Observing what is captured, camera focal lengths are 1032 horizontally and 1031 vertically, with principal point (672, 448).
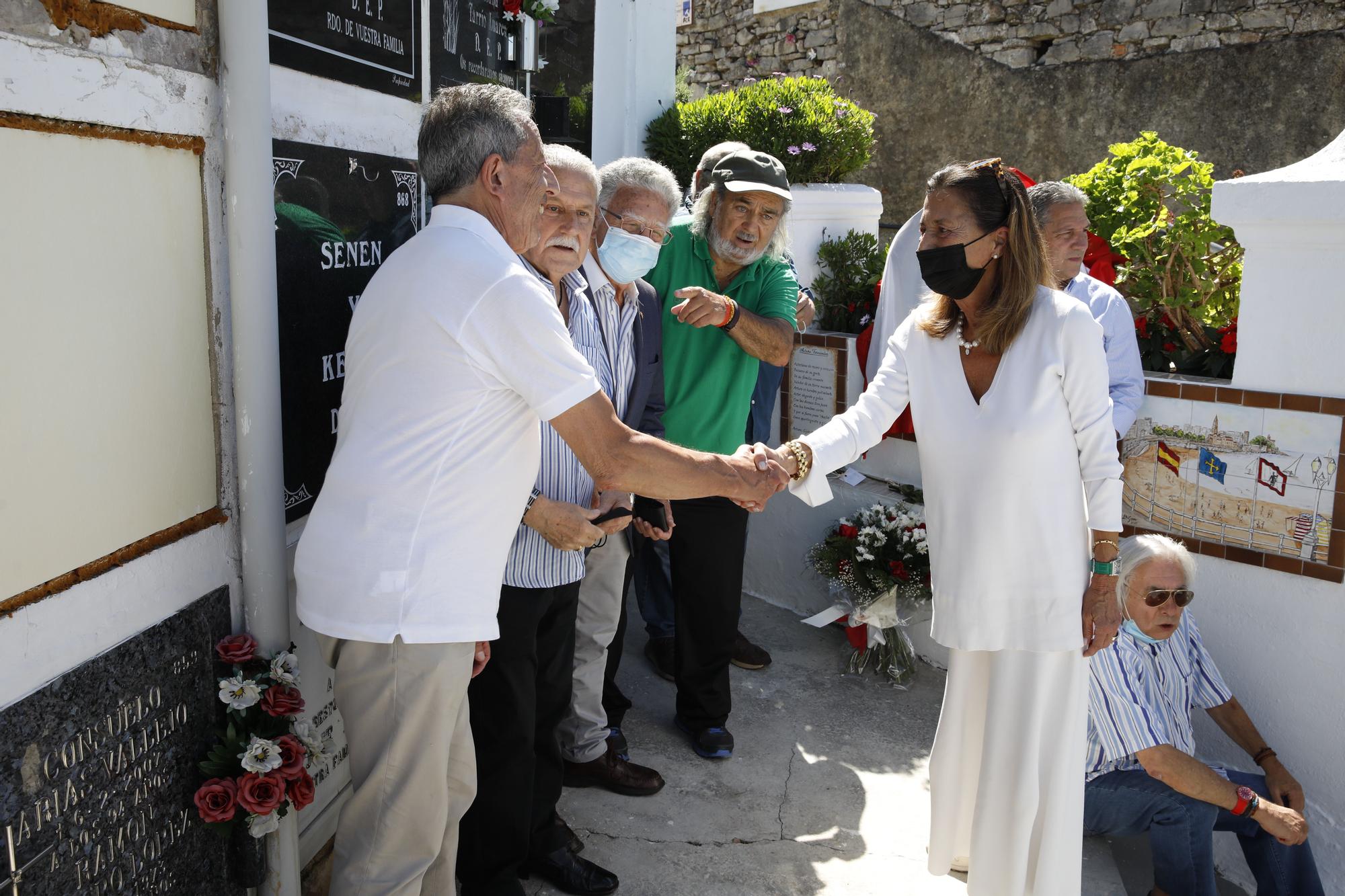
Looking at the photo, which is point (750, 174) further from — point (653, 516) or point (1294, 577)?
point (1294, 577)

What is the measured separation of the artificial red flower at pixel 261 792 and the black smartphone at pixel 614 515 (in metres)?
0.95

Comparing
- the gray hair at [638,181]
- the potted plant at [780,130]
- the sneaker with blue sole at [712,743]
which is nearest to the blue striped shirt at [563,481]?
the gray hair at [638,181]

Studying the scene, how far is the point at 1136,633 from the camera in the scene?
3041mm

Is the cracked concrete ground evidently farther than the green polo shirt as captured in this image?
No

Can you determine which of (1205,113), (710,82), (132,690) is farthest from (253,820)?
(710,82)

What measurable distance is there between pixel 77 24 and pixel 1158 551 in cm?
288

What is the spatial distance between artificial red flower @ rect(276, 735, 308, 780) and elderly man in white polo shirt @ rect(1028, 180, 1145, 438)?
9.50ft

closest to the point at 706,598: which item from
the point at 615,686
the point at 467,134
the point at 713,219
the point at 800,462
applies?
the point at 615,686

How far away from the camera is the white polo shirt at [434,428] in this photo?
1959mm

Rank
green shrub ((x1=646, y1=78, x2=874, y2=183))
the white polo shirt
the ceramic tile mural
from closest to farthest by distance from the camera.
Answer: the white polo shirt → the ceramic tile mural → green shrub ((x1=646, y1=78, x2=874, y2=183))

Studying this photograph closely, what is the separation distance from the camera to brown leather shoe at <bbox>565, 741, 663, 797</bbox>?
135 inches

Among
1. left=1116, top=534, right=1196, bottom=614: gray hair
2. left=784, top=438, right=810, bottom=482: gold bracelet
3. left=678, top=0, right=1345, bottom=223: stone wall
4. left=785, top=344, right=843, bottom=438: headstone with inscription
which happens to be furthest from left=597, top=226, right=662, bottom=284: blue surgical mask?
left=678, top=0, right=1345, bottom=223: stone wall

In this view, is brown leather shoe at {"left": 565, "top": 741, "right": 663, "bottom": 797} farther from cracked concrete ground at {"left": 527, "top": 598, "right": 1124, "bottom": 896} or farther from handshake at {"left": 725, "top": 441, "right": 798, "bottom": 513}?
handshake at {"left": 725, "top": 441, "right": 798, "bottom": 513}

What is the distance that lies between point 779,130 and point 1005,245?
397 cm
